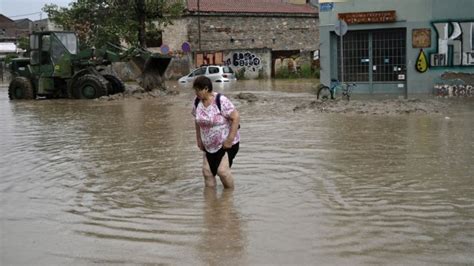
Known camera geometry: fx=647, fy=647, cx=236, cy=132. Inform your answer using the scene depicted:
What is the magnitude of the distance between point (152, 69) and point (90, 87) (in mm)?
2888

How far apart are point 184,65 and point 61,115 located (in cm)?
3037

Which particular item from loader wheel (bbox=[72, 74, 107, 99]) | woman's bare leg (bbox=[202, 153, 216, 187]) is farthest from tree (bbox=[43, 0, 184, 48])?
woman's bare leg (bbox=[202, 153, 216, 187])

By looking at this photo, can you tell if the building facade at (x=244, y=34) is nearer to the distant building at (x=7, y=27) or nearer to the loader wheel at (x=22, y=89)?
the loader wheel at (x=22, y=89)

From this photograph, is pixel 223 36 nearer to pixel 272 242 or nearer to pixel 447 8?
pixel 447 8

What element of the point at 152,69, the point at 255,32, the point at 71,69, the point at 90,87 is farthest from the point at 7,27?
the point at 90,87

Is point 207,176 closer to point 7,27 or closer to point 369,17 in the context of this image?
point 369,17

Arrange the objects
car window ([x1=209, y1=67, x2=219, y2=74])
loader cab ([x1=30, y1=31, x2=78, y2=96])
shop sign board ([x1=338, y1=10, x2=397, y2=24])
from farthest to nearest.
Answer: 1. car window ([x1=209, y1=67, x2=219, y2=74])
2. loader cab ([x1=30, y1=31, x2=78, y2=96])
3. shop sign board ([x1=338, y1=10, x2=397, y2=24])

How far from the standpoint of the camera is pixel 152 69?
89.0 ft

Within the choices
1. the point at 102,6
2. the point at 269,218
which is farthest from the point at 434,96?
the point at 102,6

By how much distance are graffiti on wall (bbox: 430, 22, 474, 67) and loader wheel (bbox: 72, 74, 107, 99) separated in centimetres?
1263

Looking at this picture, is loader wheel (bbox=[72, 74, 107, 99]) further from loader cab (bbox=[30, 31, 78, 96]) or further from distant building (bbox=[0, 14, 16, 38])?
distant building (bbox=[0, 14, 16, 38])

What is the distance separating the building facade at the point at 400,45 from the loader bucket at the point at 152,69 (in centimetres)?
690

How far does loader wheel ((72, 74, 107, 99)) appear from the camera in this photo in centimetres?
2533

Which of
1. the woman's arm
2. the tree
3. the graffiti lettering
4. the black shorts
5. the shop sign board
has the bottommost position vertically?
the black shorts
